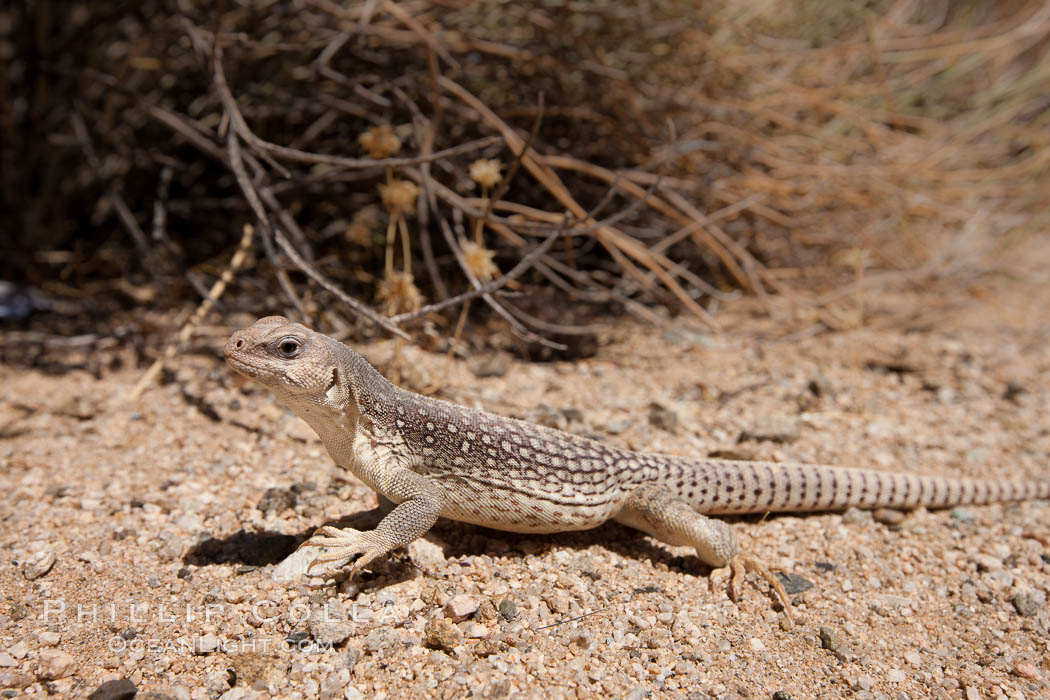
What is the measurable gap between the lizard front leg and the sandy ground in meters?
0.18

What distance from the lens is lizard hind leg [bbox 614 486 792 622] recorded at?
3109mm

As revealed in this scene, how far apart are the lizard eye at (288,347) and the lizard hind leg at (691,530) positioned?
4.82 ft

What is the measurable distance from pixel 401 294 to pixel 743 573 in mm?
2030

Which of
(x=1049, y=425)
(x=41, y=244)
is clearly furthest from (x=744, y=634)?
(x=41, y=244)

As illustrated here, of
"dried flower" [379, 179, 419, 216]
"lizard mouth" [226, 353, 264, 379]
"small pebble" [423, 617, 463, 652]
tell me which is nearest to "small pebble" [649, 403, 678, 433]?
"dried flower" [379, 179, 419, 216]

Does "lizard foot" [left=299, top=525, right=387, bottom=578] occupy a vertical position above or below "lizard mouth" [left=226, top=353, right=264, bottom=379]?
below

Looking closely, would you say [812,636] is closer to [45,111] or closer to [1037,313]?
[1037,313]

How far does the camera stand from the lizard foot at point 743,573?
118 inches

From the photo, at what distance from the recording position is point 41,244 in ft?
17.7

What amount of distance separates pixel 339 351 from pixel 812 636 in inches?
80.2

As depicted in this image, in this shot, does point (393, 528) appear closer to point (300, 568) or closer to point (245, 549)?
point (300, 568)

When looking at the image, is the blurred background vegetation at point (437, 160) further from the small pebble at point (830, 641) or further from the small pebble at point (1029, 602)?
the small pebble at point (1029, 602)

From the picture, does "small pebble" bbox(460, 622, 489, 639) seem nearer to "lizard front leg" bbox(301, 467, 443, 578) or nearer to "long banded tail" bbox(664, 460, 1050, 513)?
"lizard front leg" bbox(301, 467, 443, 578)

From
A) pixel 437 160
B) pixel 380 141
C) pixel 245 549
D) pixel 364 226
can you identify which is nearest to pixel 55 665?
pixel 245 549
